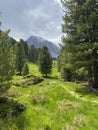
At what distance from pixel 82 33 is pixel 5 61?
1638 cm

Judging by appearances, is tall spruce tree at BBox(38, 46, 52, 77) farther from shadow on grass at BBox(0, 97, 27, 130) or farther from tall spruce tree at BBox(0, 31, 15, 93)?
shadow on grass at BBox(0, 97, 27, 130)

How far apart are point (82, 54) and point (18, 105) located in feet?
49.5

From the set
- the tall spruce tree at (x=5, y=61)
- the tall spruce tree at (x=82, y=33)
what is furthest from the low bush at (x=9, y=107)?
the tall spruce tree at (x=82, y=33)

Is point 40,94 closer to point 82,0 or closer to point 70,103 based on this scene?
point 70,103

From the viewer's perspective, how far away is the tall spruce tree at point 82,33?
110ft

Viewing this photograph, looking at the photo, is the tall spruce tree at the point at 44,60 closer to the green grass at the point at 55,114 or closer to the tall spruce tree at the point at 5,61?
the green grass at the point at 55,114

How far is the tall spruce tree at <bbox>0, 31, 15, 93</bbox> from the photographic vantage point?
67.4ft

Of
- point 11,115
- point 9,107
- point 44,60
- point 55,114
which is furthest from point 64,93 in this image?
point 44,60

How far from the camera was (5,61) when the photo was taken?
20656 millimetres

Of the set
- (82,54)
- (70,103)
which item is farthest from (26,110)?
(82,54)

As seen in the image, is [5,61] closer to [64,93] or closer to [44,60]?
[64,93]

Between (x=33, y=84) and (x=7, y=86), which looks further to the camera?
(x=33, y=84)

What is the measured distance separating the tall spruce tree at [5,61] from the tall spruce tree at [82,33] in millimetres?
13461

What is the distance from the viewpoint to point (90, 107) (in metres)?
22.1
